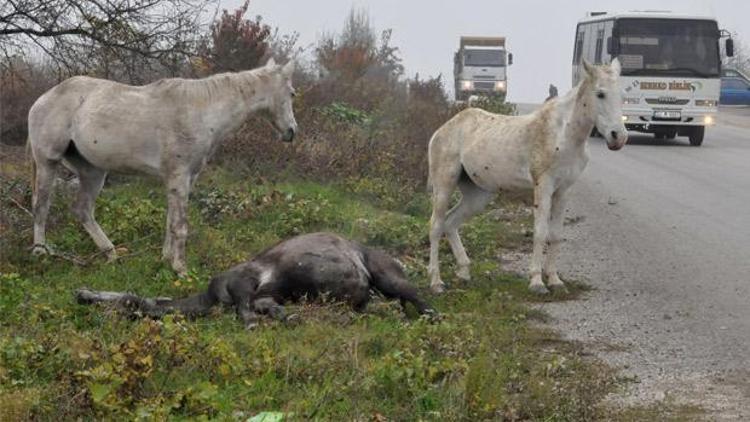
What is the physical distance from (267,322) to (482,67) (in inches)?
1654

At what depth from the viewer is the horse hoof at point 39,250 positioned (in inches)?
400

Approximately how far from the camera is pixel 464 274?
1037 centimetres

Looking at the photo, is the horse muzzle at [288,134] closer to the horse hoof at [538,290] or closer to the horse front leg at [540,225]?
the horse front leg at [540,225]

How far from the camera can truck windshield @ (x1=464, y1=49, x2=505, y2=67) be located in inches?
1919

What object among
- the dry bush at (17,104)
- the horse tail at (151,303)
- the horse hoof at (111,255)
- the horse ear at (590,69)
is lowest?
the horse hoof at (111,255)

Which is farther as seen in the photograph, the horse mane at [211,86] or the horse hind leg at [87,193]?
the horse hind leg at [87,193]

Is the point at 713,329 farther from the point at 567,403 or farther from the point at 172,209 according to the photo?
the point at 172,209

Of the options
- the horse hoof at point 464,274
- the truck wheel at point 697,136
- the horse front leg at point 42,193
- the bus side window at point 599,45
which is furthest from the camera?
the bus side window at point 599,45

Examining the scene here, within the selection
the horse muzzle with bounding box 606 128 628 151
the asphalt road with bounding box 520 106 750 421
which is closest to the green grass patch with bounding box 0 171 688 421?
the asphalt road with bounding box 520 106 750 421

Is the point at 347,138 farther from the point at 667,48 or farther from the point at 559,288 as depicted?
the point at 667,48

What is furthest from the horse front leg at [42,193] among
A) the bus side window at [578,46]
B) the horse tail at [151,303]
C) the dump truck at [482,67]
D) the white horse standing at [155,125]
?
the dump truck at [482,67]

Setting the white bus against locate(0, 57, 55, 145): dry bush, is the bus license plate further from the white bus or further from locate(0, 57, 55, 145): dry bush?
locate(0, 57, 55, 145): dry bush

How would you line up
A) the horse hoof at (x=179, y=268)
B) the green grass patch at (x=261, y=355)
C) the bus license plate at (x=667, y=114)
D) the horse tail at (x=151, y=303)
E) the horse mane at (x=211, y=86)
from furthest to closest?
the bus license plate at (x=667, y=114) → the horse mane at (x=211, y=86) → the horse hoof at (x=179, y=268) → the horse tail at (x=151, y=303) → the green grass patch at (x=261, y=355)

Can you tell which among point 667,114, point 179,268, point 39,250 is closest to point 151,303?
point 179,268
